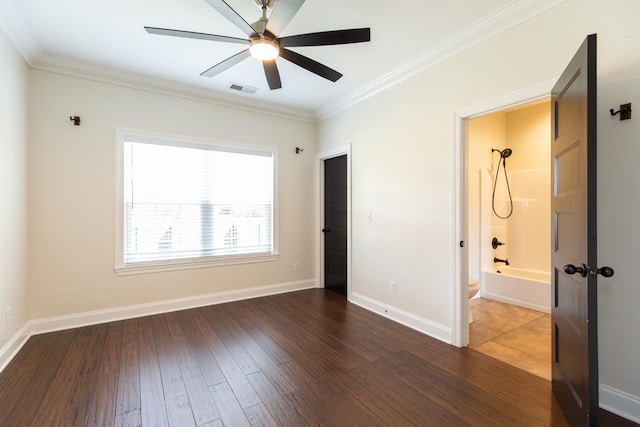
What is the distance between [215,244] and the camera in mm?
3898

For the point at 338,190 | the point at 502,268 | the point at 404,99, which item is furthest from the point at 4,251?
the point at 502,268

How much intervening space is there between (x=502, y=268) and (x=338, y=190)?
271cm

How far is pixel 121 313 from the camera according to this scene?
10.7 feet

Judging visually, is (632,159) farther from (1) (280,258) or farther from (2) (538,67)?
(1) (280,258)

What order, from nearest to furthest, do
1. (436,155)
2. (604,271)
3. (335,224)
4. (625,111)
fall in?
(604,271)
(625,111)
(436,155)
(335,224)

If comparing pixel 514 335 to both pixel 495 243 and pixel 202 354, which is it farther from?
pixel 202 354

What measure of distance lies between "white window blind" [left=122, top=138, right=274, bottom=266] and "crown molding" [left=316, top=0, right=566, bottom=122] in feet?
6.11

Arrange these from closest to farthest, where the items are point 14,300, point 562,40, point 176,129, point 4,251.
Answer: point 562,40
point 4,251
point 14,300
point 176,129

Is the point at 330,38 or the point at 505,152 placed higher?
the point at 330,38

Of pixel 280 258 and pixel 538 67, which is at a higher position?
pixel 538 67

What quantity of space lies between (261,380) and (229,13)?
247 cm

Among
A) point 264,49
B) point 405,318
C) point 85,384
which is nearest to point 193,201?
point 85,384

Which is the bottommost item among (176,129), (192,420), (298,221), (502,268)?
(192,420)

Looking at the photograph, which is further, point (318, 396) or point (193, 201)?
point (193, 201)
